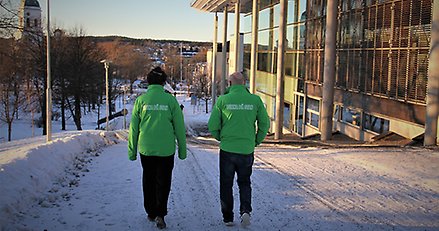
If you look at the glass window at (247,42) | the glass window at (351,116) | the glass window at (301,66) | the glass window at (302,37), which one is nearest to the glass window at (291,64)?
the glass window at (301,66)

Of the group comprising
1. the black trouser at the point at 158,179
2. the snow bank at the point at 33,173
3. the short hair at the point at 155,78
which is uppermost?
the short hair at the point at 155,78

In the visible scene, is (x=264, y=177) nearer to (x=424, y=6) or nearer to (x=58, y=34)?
(x=424, y=6)

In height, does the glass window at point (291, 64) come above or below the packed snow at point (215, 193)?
above

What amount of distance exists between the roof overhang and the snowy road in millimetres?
32921

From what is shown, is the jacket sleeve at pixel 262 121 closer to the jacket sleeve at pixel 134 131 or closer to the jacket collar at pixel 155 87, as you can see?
the jacket collar at pixel 155 87

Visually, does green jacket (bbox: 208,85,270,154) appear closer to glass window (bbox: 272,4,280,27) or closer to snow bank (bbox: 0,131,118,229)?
snow bank (bbox: 0,131,118,229)

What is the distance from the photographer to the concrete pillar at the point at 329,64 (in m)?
19.9

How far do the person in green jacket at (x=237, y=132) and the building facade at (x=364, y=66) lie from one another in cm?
1048

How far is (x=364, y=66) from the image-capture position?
2033cm

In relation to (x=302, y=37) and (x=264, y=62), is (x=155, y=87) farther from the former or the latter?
(x=264, y=62)

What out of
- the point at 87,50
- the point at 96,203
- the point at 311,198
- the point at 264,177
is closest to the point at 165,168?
the point at 96,203

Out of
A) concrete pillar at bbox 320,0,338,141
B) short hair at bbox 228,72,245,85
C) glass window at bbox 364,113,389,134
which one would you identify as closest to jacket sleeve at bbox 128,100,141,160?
short hair at bbox 228,72,245,85

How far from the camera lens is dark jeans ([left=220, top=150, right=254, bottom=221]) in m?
5.61

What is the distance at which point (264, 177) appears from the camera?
884cm
